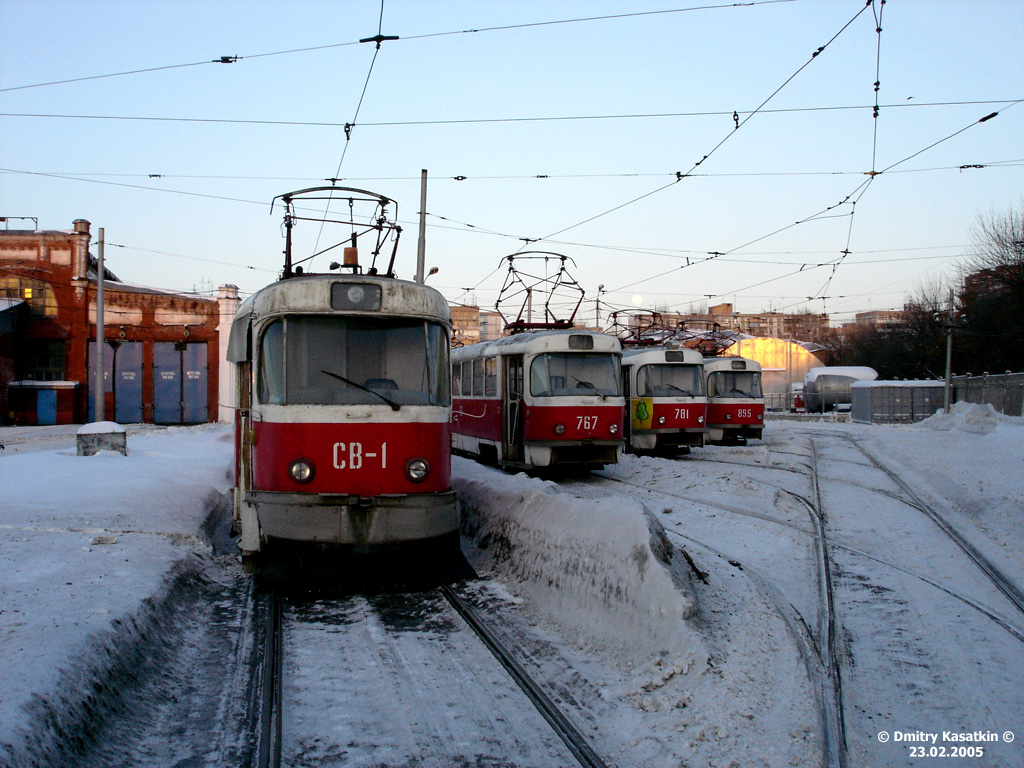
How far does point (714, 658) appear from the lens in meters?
5.44

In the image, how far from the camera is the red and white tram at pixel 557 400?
15328 millimetres

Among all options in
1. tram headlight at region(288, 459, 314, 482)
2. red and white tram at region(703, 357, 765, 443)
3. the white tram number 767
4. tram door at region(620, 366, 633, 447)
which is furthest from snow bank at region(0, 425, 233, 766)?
red and white tram at region(703, 357, 765, 443)

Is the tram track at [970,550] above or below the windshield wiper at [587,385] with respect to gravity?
below

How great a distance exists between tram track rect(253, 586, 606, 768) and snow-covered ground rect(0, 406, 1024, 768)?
0.83ft

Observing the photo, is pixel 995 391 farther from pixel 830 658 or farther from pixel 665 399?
pixel 830 658

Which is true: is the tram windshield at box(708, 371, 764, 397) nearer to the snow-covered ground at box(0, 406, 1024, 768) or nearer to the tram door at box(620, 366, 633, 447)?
the tram door at box(620, 366, 633, 447)

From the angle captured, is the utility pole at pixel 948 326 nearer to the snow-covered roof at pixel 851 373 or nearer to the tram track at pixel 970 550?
the snow-covered roof at pixel 851 373

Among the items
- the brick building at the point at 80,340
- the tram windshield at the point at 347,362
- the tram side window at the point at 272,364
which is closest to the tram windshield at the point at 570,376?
the tram windshield at the point at 347,362

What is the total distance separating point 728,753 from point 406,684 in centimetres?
205

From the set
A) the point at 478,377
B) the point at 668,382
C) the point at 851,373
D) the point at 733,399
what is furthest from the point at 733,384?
the point at 851,373

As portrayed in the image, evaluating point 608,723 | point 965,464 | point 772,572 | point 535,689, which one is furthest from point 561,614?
point 965,464

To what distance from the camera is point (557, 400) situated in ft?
50.2

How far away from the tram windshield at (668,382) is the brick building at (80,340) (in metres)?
27.8

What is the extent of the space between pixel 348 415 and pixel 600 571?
2.67 meters
